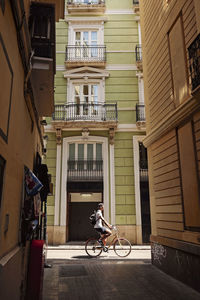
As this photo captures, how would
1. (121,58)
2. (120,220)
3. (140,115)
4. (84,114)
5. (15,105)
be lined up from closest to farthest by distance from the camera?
(15,105)
(120,220)
(140,115)
(84,114)
(121,58)

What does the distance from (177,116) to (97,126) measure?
8.93 metres

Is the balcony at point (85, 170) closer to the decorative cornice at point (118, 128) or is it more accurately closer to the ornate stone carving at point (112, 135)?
the ornate stone carving at point (112, 135)

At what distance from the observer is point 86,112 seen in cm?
1567

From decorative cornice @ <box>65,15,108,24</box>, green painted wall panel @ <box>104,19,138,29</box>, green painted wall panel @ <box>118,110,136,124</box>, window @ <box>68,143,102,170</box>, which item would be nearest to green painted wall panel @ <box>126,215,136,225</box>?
window @ <box>68,143,102,170</box>

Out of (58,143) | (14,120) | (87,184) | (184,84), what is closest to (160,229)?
(184,84)

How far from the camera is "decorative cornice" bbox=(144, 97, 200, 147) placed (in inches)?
228

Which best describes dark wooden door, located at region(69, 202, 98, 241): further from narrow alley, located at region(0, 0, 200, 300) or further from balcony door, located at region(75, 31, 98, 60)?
balcony door, located at region(75, 31, 98, 60)

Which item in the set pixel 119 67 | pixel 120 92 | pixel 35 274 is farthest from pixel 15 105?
pixel 119 67

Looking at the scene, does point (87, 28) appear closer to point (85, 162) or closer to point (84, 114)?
point (84, 114)

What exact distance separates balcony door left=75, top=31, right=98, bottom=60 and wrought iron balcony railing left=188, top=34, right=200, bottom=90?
452 inches

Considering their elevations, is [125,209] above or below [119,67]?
below

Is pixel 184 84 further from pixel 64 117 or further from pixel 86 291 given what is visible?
pixel 64 117

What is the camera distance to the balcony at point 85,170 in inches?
583

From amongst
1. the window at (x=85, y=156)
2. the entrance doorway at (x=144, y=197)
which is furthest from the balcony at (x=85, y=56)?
the entrance doorway at (x=144, y=197)
